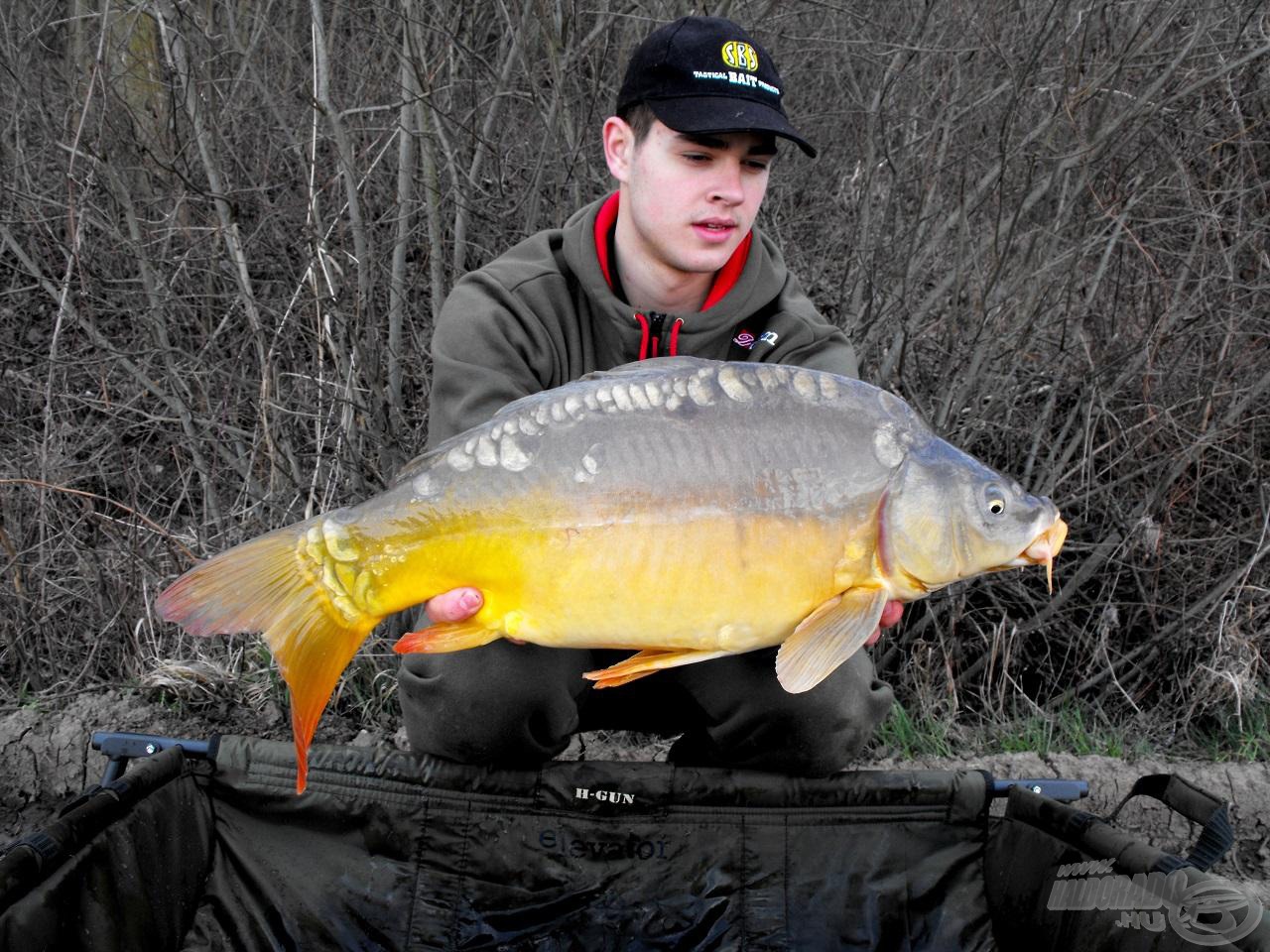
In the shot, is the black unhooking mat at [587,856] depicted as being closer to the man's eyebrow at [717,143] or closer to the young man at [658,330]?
the young man at [658,330]

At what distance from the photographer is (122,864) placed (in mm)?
1348

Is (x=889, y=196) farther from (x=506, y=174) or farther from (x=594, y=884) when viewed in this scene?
(x=594, y=884)

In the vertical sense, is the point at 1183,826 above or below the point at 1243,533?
below

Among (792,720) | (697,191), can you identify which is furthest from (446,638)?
(697,191)

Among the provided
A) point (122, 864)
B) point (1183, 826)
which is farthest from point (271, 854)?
point (1183, 826)

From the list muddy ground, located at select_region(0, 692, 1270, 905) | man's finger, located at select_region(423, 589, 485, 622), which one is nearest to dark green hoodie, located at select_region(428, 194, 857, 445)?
man's finger, located at select_region(423, 589, 485, 622)

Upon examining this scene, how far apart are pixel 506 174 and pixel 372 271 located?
1.23ft

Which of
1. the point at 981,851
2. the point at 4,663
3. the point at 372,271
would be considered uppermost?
the point at 372,271

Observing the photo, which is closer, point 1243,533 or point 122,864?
point 122,864

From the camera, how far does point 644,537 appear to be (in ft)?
4.12

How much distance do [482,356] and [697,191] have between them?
377 millimetres

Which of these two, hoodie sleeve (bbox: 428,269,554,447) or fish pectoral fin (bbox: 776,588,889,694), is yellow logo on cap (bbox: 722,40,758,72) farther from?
fish pectoral fin (bbox: 776,588,889,694)

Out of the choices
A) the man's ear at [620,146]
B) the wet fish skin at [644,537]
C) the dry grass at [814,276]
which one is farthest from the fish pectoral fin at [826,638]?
the dry grass at [814,276]

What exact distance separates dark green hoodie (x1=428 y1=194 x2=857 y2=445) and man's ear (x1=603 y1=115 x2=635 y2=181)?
0.08m
